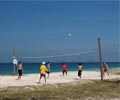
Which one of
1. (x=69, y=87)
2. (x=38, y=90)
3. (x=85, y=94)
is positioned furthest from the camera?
(x=69, y=87)

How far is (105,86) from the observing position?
82.3ft

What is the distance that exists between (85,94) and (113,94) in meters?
1.50

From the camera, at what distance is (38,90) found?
74.4ft

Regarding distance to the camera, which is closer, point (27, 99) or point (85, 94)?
point (27, 99)

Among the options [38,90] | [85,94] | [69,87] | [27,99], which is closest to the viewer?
[27,99]

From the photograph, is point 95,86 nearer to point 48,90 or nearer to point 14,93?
point 48,90

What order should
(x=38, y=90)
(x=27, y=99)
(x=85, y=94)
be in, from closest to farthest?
(x=27, y=99) < (x=85, y=94) < (x=38, y=90)

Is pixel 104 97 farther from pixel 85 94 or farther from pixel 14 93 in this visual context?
pixel 14 93

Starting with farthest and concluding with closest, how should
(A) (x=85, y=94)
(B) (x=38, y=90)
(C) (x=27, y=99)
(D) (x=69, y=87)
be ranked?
(D) (x=69, y=87), (B) (x=38, y=90), (A) (x=85, y=94), (C) (x=27, y=99)

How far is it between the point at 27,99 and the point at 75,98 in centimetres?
240

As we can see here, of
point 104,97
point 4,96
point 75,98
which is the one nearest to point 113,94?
point 104,97

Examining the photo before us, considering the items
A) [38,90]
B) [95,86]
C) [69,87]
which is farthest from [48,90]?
[95,86]

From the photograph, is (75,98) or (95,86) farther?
(95,86)

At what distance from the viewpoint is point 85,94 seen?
69.3 feet
